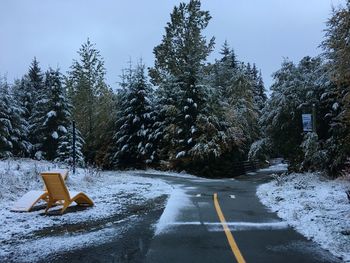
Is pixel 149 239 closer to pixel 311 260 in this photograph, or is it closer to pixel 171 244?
pixel 171 244

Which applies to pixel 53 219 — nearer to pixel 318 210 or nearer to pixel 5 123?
pixel 318 210

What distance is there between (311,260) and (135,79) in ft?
108

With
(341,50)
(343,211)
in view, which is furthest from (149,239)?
(341,50)

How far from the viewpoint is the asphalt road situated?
22.3 feet

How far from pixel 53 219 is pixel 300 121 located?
18977 mm

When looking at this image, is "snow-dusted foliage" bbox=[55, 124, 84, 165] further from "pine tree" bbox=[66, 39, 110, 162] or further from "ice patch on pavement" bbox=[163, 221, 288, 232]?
"ice patch on pavement" bbox=[163, 221, 288, 232]

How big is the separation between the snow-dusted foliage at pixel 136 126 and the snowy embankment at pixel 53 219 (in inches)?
797

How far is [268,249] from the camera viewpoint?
7328 mm

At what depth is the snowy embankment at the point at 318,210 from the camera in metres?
7.64

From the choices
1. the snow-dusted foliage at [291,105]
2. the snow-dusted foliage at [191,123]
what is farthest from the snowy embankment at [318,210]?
the snow-dusted foliage at [191,123]

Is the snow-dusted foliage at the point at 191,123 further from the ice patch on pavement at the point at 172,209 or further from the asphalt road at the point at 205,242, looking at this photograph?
the asphalt road at the point at 205,242

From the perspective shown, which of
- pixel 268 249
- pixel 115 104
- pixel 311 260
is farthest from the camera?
pixel 115 104

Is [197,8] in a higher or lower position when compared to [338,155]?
higher

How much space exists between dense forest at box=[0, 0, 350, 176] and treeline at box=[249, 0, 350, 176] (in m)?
0.06
